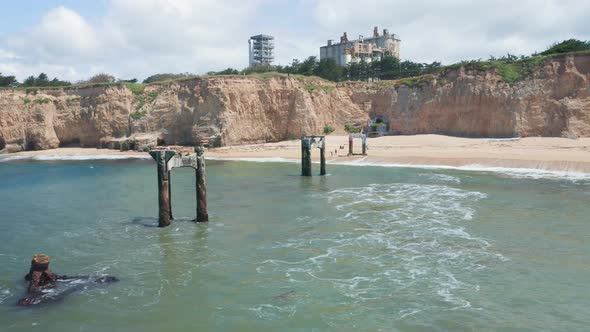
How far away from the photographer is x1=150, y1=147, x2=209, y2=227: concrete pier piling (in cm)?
1622

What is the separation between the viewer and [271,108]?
49.5 meters

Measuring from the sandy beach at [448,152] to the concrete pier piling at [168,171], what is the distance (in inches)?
806

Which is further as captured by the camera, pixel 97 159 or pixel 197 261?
pixel 97 159

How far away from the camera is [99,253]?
14188 mm

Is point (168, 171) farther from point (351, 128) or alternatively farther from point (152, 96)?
point (152, 96)

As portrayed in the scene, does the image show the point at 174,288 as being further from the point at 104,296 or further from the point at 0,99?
the point at 0,99

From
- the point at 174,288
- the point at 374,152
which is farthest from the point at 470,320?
the point at 374,152

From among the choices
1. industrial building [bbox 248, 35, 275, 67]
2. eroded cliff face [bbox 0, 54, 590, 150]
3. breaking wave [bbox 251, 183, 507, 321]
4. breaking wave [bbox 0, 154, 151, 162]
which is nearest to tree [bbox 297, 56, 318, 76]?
eroded cliff face [bbox 0, 54, 590, 150]

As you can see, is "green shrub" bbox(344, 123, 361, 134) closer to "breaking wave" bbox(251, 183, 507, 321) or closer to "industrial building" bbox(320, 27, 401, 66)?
"breaking wave" bbox(251, 183, 507, 321)

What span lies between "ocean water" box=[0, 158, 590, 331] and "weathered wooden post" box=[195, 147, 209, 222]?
0.40 metres

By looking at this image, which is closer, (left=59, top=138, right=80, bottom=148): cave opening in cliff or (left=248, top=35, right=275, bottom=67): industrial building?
(left=59, top=138, right=80, bottom=148): cave opening in cliff

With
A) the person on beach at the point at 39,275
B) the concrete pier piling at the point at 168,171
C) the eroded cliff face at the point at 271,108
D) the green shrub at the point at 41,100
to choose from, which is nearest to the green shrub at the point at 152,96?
the eroded cliff face at the point at 271,108

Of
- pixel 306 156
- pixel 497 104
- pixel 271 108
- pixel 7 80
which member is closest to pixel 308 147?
pixel 306 156

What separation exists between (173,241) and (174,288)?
408cm
